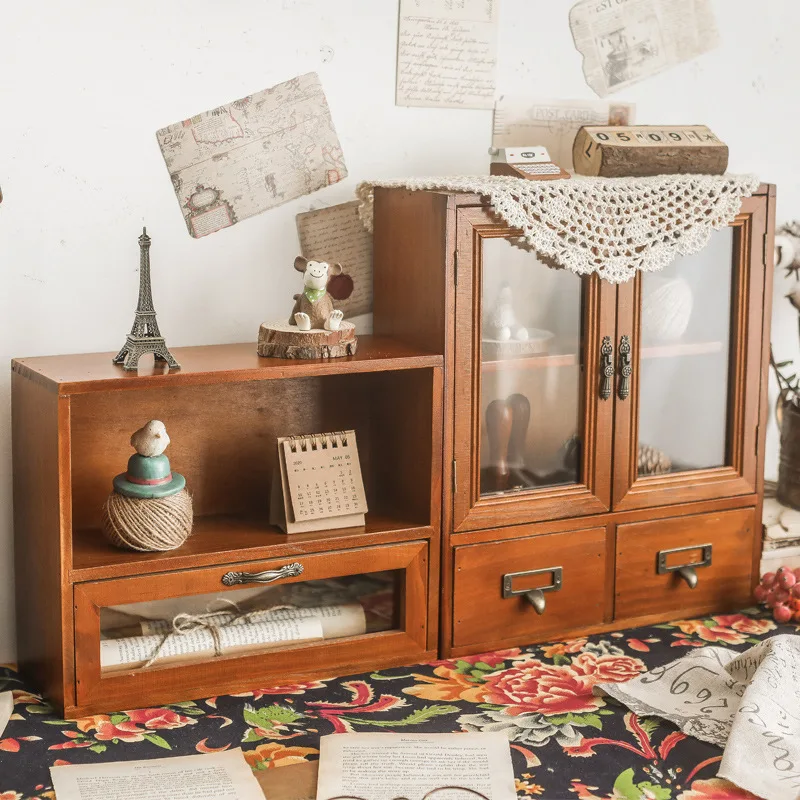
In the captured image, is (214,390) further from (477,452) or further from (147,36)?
(147,36)

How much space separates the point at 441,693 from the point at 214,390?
77 cm

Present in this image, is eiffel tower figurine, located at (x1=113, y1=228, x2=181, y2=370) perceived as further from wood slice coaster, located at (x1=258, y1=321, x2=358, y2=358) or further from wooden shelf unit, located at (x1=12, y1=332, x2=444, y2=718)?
wood slice coaster, located at (x1=258, y1=321, x2=358, y2=358)

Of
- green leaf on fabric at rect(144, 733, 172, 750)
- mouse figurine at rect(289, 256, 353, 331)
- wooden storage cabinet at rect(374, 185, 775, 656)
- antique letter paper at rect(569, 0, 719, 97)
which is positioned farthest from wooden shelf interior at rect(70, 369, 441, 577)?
antique letter paper at rect(569, 0, 719, 97)

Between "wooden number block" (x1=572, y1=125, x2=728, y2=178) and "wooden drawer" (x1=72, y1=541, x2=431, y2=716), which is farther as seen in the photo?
"wooden number block" (x1=572, y1=125, x2=728, y2=178)

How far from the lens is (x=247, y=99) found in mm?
2385

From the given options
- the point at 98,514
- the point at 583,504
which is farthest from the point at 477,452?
the point at 98,514

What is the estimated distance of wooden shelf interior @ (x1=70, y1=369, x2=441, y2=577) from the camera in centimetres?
227

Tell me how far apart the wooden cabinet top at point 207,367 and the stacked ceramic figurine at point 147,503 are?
134 mm

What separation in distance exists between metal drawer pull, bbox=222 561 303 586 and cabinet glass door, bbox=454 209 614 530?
36cm

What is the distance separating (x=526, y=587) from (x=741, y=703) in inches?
22.1

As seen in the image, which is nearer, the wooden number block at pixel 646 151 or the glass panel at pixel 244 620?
the glass panel at pixel 244 620

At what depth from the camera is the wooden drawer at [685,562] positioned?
255cm

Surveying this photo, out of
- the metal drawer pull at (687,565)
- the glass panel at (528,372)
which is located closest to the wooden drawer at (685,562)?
the metal drawer pull at (687,565)

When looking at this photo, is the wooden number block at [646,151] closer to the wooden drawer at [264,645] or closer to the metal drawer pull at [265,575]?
the wooden drawer at [264,645]
